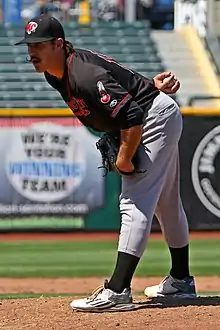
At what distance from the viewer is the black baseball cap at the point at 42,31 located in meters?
4.72

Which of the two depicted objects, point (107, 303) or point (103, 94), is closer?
point (103, 94)

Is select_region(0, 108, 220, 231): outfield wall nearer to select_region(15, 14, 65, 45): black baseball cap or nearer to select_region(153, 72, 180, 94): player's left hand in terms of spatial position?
select_region(153, 72, 180, 94): player's left hand

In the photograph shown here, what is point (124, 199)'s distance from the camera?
16.6 feet

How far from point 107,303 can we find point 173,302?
546 mm

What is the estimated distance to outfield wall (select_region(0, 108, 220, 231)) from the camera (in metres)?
11.7

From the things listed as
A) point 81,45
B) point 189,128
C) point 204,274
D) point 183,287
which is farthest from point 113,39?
point 183,287

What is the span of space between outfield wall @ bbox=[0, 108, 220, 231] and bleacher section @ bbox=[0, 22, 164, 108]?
334cm

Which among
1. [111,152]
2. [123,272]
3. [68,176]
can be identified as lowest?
[68,176]

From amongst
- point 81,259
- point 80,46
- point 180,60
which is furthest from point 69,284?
point 180,60

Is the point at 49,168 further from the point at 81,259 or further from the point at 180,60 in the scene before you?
the point at 180,60

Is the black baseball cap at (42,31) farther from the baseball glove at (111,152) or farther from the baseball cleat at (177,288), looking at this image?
the baseball cleat at (177,288)

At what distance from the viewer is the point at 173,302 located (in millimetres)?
5309

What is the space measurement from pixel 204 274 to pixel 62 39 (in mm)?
4497

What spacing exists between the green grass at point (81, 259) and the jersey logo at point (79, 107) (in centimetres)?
403
